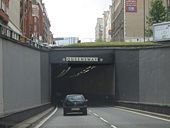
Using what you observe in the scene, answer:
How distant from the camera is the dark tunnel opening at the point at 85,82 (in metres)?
64.4

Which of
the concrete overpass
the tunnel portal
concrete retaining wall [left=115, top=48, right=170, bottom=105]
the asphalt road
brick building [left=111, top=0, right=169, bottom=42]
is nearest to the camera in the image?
the concrete overpass

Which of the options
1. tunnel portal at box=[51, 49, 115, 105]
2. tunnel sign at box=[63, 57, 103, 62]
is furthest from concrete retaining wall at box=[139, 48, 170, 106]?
tunnel portal at box=[51, 49, 115, 105]

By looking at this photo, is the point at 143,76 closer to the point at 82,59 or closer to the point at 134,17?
the point at 82,59

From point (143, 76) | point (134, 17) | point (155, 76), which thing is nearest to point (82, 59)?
point (143, 76)

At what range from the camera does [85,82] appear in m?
76.8

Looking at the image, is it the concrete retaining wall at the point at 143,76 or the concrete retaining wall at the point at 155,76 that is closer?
the concrete retaining wall at the point at 155,76

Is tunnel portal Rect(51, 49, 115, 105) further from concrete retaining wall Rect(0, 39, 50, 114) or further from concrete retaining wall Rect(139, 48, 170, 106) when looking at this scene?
concrete retaining wall Rect(0, 39, 50, 114)

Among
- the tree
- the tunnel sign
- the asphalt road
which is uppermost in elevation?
the tree

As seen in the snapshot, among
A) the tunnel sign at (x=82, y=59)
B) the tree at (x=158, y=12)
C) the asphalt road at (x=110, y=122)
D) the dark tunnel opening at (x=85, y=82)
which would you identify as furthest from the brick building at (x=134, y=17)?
the asphalt road at (x=110, y=122)

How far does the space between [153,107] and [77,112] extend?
7.38 metres

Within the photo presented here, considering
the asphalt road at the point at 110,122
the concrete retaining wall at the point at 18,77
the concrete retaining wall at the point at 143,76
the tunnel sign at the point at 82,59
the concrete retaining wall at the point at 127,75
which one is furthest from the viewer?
the tunnel sign at the point at 82,59

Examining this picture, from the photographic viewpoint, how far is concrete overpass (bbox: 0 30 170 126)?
22688 mm

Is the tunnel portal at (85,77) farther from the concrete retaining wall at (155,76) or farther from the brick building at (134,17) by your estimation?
the brick building at (134,17)

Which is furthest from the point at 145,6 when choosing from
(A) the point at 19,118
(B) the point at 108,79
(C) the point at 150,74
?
(A) the point at 19,118
